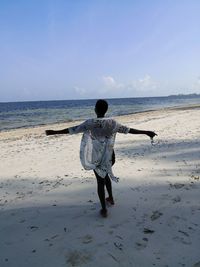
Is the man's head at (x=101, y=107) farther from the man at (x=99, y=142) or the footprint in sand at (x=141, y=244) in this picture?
the footprint in sand at (x=141, y=244)

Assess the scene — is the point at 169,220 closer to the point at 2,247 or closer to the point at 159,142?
the point at 2,247

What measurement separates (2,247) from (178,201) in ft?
9.17

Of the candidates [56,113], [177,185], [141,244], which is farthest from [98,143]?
[56,113]

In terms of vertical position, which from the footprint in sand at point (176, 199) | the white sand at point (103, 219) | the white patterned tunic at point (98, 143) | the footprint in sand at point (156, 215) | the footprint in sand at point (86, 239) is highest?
the white patterned tunic at point (98, 143)

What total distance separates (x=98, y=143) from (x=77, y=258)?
5.53 feet

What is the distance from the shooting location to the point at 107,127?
17.2 ft

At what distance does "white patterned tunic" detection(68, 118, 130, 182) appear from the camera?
5242 mm

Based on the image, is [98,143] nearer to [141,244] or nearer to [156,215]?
[156,215]

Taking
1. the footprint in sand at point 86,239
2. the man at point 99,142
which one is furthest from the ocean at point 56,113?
the footprint in sand at point 86,239

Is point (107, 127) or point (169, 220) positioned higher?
point (107, 127)

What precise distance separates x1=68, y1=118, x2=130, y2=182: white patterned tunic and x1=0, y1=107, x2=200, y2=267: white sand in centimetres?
81

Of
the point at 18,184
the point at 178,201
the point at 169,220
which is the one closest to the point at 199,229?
the point at 169,220

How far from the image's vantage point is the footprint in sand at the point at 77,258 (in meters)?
4.15

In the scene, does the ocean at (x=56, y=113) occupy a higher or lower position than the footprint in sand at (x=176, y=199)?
lower
